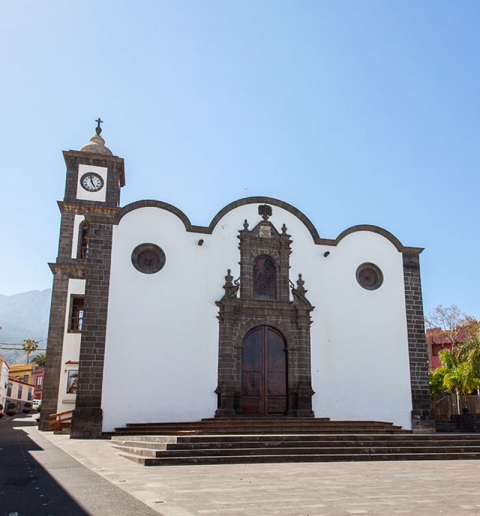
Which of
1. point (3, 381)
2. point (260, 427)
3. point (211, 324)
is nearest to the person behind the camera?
point (260, 427)

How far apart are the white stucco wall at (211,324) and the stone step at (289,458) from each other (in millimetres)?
5068

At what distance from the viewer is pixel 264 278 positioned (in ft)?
55.2

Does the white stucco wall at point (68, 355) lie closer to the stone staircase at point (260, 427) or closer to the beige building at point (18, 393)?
the stone staircase at point (260, 427)

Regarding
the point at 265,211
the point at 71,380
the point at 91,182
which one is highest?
the point at 91,182

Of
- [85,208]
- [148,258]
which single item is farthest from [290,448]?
[85,208]

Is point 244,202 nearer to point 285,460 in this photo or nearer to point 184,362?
point 184,362

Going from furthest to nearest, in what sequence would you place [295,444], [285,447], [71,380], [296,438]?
[71,380] < [296,438] < [295,444] < [285,447]

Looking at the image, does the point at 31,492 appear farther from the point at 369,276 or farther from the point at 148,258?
the point at 369,276

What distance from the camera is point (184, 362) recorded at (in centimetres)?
1535

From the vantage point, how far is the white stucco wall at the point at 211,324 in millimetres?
15055

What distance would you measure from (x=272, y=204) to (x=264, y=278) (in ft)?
7.83

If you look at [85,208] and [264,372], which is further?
[85,208]

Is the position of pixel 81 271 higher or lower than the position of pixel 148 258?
higher

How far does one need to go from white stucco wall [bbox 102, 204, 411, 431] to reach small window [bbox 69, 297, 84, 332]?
7189 millimetres
